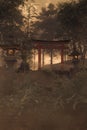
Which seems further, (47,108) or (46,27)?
(46,27)

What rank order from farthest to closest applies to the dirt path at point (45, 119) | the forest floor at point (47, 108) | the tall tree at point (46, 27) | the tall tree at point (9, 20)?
the tall tree at point (46, 27) → the tall tree at point (9, 20) → the forest floor at point (47, 108) → the dirt path at point (45, 119)

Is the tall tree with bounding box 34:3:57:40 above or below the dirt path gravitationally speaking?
above

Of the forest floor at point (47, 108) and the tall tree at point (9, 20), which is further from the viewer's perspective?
the tall tree at point (9, 20)

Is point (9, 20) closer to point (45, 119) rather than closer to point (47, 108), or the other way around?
point (47, 108)

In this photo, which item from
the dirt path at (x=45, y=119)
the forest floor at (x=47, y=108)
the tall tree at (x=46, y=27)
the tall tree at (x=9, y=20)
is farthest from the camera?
the tall tree at (x=46, y=27)

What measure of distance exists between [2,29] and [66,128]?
2028 centimetres

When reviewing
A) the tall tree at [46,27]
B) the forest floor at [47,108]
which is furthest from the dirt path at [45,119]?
the tall tree at [46,27]

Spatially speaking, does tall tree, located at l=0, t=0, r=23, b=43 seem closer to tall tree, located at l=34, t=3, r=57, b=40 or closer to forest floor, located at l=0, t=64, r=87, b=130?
tall tree, located at l=34, t=3, r=57, b=40

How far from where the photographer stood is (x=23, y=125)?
30.5 ft

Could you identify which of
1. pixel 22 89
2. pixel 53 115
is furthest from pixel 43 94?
pixel 53 115

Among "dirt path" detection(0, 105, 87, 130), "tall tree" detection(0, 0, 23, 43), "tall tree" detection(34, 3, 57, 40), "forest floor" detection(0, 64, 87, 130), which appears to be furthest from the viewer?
"tall tree" detection(34, 3, 57, 40)

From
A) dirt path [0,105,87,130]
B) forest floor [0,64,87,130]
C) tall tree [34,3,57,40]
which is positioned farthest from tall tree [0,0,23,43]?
dirt path [0,105,87,130]

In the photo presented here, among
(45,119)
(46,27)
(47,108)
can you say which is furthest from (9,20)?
(45,119)

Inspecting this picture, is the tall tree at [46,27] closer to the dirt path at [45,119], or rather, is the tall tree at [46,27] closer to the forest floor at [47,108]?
the forest floor at [47,108]
